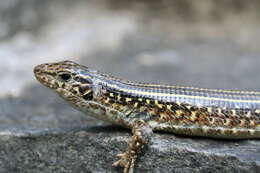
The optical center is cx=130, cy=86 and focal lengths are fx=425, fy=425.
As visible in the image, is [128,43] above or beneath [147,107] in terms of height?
above

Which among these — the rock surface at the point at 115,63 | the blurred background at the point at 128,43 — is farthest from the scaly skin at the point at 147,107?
the blurred background at the point at 128,43

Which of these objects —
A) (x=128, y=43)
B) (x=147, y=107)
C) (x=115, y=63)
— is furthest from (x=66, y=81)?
(x=128, y=43)

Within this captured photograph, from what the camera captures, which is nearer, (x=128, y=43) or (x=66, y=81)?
(x=66, y=81)

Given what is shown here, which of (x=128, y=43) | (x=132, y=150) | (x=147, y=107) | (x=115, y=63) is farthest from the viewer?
(x=128, y=43)

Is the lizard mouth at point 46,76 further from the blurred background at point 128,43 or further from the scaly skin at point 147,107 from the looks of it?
the blurred background at point 128,43

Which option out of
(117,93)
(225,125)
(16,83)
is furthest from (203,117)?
(16,83)

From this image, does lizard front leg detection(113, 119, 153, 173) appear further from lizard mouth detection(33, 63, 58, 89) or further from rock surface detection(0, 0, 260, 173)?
lizard mouth detection(33, 63, 58, 89)

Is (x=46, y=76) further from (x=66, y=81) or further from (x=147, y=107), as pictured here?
(x=147, y=107)
